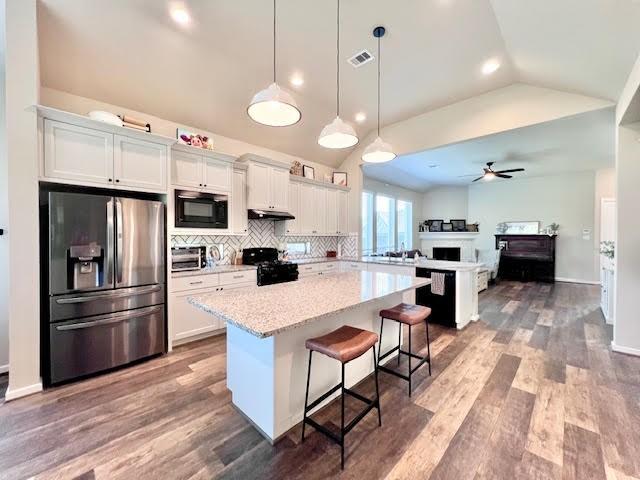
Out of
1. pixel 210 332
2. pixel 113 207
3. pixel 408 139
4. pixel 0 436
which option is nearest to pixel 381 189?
pixel 408 139

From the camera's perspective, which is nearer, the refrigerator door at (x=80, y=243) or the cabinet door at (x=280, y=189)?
the refrigerator door at (x=80, y=243)

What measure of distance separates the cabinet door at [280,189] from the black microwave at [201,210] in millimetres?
787

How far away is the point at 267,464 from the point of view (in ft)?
5.19

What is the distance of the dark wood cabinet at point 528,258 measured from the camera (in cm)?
757

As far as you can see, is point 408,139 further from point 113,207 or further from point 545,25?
point 113,207

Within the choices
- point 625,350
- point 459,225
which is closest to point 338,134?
point 625,350

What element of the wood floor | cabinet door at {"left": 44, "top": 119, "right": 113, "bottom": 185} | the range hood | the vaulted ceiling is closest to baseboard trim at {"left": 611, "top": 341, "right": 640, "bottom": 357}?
the wood floor

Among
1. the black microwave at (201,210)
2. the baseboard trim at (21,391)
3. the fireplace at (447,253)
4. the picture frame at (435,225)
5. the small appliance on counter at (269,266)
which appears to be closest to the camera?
the baseboard trim at (21,391)

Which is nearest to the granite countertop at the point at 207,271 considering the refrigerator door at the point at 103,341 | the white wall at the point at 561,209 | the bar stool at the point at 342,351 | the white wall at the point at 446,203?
the refrigerator door at the point at 103,341

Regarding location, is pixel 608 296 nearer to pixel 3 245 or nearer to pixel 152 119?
pixel 152 119

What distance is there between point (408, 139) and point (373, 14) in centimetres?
224

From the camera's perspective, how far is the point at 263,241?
4664 millimetres

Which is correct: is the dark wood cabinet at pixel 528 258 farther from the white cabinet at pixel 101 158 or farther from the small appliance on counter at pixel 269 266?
the white cabinet at pixel 101 158

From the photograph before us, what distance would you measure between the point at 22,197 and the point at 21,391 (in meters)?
1.58
